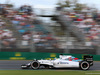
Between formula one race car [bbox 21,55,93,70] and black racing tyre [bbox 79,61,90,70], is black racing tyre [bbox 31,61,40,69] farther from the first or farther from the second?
black racing tyre [bbox 79,61,90,70]

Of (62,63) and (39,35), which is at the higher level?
(39,35)

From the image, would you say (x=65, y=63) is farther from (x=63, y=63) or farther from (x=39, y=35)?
(x=39, y=35)

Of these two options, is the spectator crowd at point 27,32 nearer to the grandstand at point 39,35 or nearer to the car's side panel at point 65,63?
the grandstand at point 39,35

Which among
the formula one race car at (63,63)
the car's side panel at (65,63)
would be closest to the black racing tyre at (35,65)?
the formula one race car at (63,63)

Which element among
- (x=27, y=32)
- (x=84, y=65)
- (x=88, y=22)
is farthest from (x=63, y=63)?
(x=88, y=22)

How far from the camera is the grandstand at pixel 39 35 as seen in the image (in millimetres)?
12062

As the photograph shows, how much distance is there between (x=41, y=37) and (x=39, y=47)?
706 mm

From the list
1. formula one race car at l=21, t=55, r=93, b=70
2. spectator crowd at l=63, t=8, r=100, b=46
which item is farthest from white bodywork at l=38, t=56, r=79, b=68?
→ spectator crowd at l=63, t=8, r=100, b=46

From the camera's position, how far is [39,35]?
12.2m

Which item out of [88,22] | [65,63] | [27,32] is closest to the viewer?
[65,63]

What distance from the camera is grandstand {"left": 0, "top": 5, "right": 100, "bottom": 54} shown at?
1206cm

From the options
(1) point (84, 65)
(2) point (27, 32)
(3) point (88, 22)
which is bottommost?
(1) point (84, 65)

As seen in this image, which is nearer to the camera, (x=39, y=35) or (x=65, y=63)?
(x=65, y=63)

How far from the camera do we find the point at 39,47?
12.4 metres
